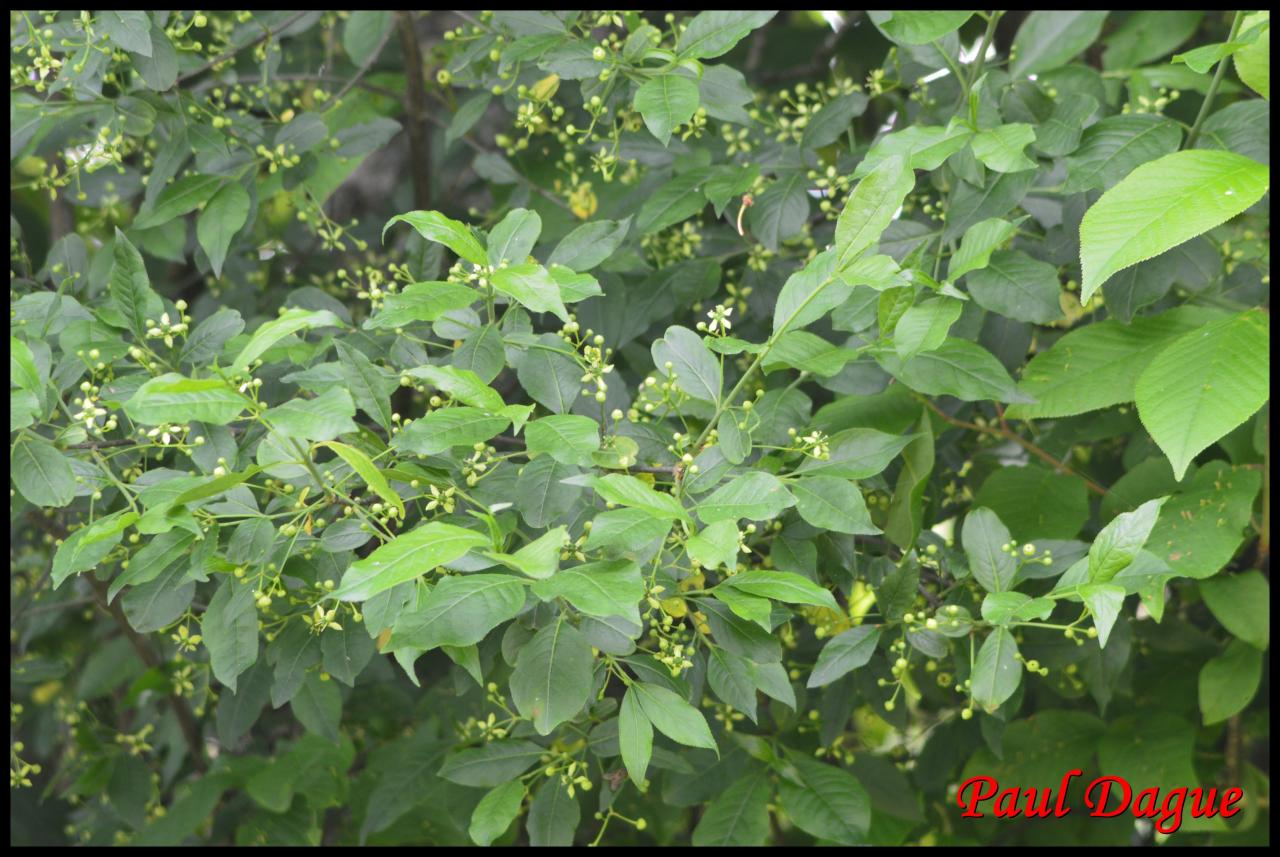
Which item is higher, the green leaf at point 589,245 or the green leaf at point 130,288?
the green leaf at point 589,245

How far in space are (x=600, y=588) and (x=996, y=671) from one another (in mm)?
392

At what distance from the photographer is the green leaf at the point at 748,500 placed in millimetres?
999

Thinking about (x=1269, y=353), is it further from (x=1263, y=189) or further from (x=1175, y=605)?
(x=1175, y=605)

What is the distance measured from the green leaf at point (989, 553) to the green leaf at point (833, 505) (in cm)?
15

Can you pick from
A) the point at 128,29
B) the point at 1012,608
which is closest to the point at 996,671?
the point at 1012,608

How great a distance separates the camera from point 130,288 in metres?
1.34

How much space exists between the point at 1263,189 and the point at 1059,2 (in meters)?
0.82

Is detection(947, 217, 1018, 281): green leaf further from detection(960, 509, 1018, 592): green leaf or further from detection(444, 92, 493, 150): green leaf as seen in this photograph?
detection(444, 92, 493, 150): green leaf

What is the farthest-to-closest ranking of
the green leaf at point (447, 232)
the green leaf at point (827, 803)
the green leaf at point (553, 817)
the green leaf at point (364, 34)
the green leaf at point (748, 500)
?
the green leaf at point (364, 34), the green leaf at point (827, 803), the green leaf at point (553, 817), the green leaf at point (447, 232), the green leaf at point (748, 500)

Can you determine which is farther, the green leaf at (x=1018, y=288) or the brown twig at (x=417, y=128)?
the brown twig at (x=417, y=128)

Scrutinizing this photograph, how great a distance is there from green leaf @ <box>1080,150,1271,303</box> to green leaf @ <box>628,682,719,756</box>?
0.49 m

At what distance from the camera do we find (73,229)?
2195 millimetres

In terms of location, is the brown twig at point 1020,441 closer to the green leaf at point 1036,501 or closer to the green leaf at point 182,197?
the green leaf at point 1036,501

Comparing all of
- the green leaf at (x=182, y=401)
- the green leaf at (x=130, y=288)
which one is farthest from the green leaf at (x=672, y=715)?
the green leaf at (x=130, y=288)
